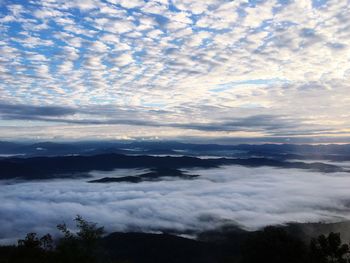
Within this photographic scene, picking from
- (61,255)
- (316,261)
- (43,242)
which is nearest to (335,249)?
(316,261)

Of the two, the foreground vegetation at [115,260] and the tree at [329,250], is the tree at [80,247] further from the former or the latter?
the tree at [329,250]

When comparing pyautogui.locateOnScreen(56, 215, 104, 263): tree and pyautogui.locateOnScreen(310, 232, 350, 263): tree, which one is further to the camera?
pyautogui.locateOnScreen(310, 232, 350, 263): tree

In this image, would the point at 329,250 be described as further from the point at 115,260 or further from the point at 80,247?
the point at 80,247

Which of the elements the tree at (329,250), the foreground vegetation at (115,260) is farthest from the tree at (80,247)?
the tree at (329,250)

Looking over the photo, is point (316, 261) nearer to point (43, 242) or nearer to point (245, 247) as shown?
point (245, 247)

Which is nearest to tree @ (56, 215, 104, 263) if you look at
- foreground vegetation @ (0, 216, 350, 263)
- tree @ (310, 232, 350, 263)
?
foreground vegetation @ (0, 216, 350, 263)

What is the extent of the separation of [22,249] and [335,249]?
6072 centimetres

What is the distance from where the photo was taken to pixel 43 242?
232ft

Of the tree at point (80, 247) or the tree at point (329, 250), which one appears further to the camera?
the tree at point (329, 250)

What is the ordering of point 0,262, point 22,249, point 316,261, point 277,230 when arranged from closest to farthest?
point 0,262 → point 22,249 → point 316,261 → point 277,230

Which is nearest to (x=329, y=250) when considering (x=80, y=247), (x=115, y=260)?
(x=115, y=260)

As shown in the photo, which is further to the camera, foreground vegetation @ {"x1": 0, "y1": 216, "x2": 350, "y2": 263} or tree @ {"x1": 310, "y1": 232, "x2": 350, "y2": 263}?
tree @ {"x1": 310, "y1": 232, "x2": 350, "y2": 263}

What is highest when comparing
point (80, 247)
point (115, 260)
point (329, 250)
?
point (80, 247)

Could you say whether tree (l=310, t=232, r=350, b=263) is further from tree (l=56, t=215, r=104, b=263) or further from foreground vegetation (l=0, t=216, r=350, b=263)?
tree (l=56, t=215, r=104, b=263)
